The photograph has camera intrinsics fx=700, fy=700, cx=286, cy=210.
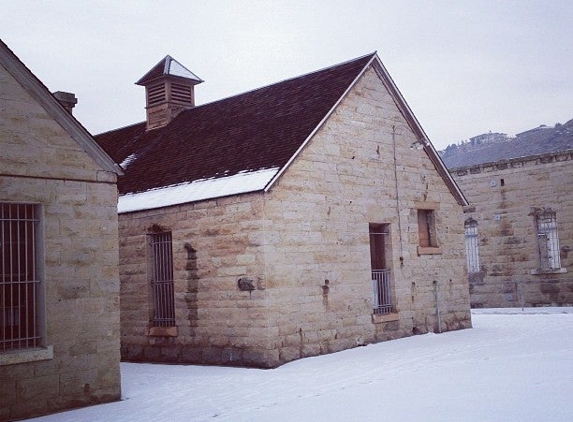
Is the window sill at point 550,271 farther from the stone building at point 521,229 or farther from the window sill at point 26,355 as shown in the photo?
the window sill at point 26,355

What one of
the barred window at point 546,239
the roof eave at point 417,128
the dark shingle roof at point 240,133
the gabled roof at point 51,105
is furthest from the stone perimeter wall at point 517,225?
the gabled roof at point 51,105

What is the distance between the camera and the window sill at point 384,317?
16.5 metres

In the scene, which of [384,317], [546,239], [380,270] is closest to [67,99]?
[380,270]

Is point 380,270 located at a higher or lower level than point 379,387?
higher

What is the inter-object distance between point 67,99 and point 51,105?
6.26m

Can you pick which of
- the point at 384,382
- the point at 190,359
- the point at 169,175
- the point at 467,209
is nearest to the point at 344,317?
the point at 190,359

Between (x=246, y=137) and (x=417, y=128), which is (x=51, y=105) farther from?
(x=417, y=128)

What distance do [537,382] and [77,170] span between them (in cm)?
764

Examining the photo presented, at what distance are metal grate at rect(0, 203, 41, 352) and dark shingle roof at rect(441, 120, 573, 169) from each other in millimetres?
38587

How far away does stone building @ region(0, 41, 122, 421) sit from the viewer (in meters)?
10.2

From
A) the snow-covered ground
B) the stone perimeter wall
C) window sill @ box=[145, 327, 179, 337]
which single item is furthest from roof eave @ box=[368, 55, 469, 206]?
window sill @ box=[145, 327, 179, 337]

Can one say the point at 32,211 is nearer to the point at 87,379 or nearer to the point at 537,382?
the point at 87,379

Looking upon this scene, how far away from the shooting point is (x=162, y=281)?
16375 millimetres

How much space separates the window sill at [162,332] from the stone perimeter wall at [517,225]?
15.2 m
